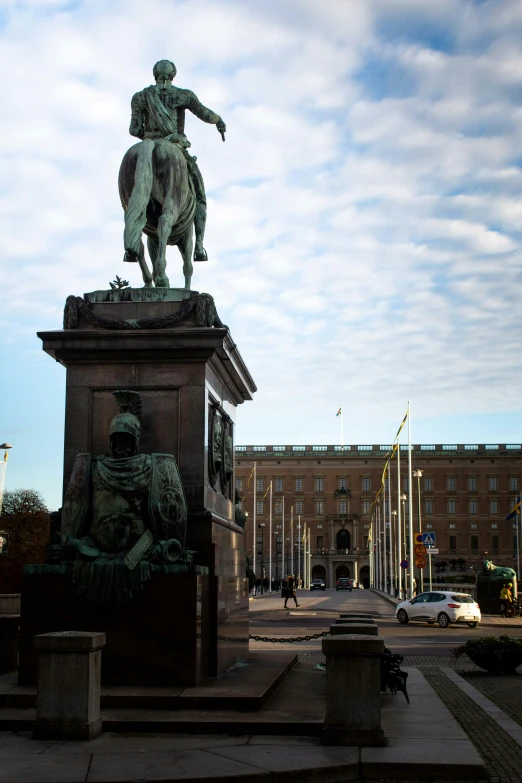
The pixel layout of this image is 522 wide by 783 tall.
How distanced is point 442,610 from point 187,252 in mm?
26897

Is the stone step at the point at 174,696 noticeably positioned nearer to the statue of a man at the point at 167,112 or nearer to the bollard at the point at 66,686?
the bollard at the point at 66,686

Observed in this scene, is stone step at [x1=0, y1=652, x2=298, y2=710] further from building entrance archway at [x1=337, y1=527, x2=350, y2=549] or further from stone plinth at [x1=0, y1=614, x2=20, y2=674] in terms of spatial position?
building entrance archway at [x1=337, y1=527, x2=350, y2=549]

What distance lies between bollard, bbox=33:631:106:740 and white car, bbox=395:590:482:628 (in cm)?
2951

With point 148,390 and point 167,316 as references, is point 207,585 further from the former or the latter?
Answer: point 167,316

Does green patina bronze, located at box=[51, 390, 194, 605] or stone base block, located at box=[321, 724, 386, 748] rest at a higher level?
green patina bronze, located at box=[51, 390, 194, 605]

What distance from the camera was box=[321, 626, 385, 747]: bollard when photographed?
833cm

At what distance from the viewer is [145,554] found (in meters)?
9.94

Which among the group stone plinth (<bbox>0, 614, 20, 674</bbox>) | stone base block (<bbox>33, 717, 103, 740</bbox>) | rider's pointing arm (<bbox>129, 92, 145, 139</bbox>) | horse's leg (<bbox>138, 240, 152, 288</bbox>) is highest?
rider's pointing arm (<bbox>129, 92, 145, 139</bbox>)

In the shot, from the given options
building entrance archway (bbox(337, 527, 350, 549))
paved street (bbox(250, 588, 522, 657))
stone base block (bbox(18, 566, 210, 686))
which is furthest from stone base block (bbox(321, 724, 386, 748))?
building entrance archway (bbox(337, 527, 350, 549))

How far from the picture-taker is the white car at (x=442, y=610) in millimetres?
36062

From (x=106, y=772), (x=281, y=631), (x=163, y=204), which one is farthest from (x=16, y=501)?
(x=106, y=772)

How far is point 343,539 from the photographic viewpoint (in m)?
172

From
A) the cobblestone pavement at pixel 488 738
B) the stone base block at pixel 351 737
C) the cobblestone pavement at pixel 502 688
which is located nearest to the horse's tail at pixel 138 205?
the stone base block at pixel 351 737

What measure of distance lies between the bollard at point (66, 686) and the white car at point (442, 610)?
29.5 metres
